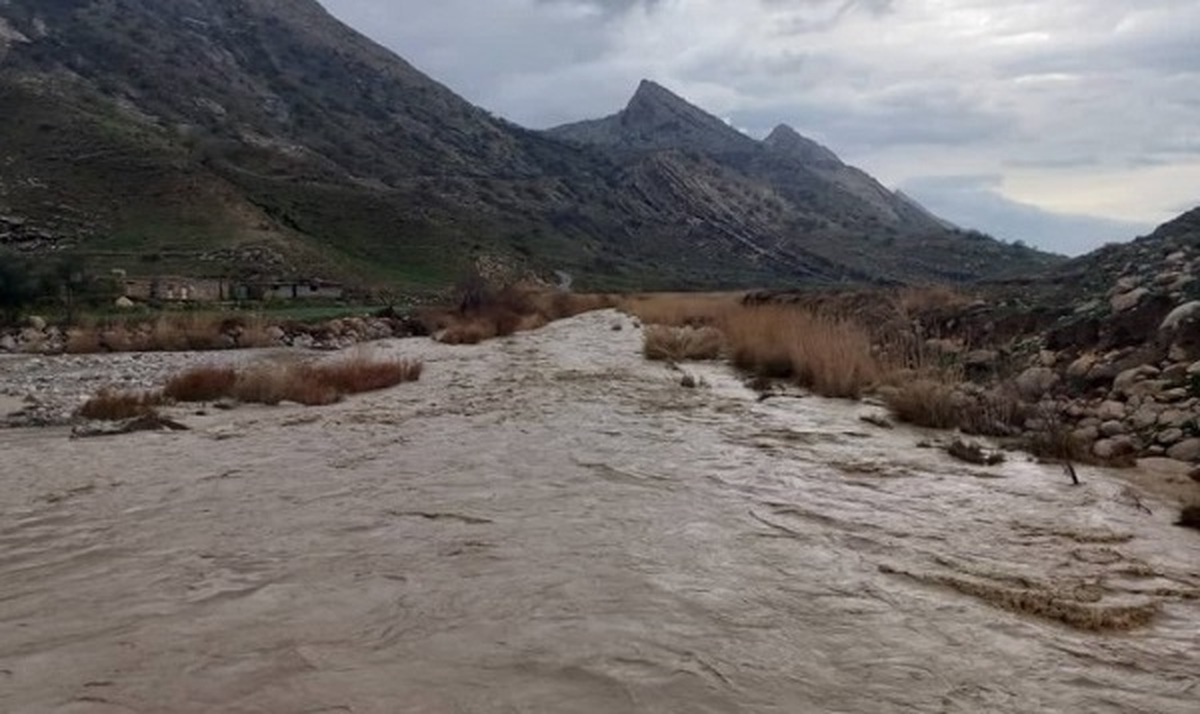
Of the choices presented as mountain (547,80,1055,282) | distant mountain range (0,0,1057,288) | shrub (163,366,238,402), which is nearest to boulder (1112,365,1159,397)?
shrub (163,366,238,402)

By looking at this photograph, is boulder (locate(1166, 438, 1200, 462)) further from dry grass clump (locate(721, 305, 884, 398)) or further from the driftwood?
the driftwood

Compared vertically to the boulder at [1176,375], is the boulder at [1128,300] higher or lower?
higher

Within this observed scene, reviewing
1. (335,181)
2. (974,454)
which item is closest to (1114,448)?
(974,454)

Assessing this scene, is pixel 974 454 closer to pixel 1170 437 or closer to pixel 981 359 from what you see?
pixel 1170 437

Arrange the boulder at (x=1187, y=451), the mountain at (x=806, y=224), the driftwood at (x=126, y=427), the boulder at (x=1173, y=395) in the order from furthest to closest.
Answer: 1. the mountain at (x=806, y=224)
2. the driftwood at (x=126, y=427)
3. the boulder at (x=1173, y=395)
4. the boulder at (x=1187, y=451)

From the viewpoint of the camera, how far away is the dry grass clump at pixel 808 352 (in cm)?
1579

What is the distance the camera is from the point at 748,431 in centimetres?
1236

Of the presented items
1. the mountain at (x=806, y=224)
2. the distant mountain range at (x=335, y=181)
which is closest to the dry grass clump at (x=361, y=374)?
the distant mountain range at (x=335, y=181)

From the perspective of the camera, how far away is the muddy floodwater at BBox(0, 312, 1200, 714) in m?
4.57

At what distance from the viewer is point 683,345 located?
78.6ft

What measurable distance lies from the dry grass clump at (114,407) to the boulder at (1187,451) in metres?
12.5

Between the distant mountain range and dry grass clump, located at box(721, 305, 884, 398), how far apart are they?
36028 millimetres

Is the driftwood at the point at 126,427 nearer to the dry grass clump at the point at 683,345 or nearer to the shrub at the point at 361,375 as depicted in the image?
the shrub at the point at 361,375

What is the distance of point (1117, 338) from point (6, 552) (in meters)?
13.6
